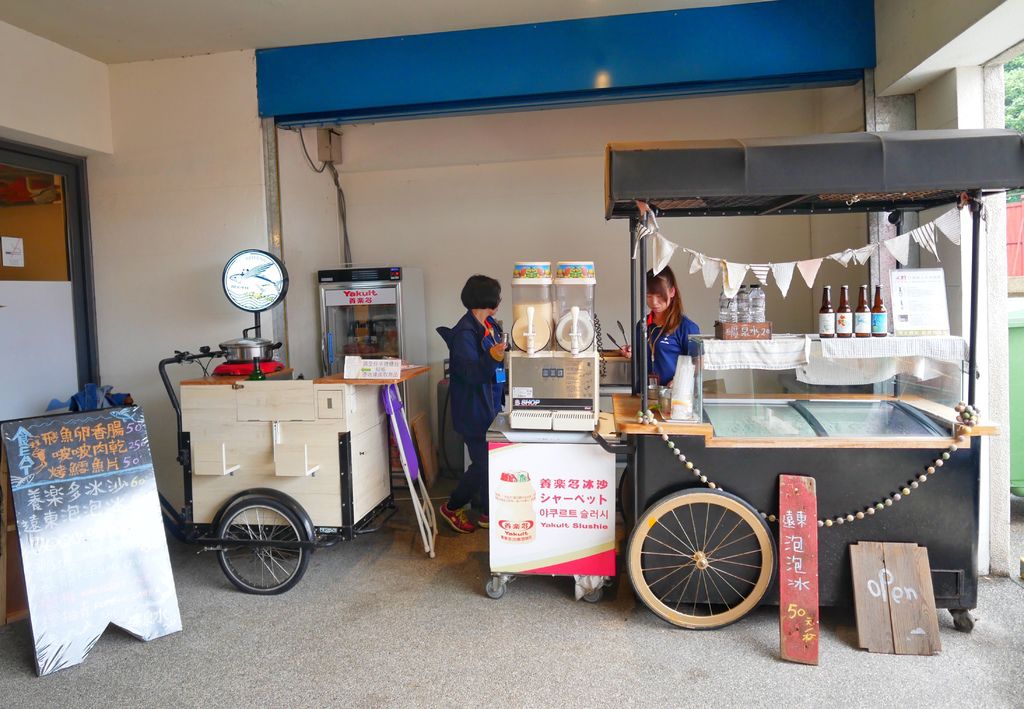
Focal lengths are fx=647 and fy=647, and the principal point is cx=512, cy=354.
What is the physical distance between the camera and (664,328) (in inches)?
142

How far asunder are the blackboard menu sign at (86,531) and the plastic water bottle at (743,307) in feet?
9.56

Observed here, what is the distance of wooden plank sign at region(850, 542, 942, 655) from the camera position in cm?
271

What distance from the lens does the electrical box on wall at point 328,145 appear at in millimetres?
5489

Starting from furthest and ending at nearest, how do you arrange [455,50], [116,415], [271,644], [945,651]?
Result: [455,50], [116,415], [271,644], [945,651]

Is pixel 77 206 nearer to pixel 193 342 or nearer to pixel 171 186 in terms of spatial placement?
pixel 171 186

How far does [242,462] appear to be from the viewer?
3.46 meters

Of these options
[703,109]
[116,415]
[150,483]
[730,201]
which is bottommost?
[150,483]

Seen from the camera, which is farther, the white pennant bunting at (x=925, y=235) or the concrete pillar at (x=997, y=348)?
the concrete pillar at (x=997, y=348)

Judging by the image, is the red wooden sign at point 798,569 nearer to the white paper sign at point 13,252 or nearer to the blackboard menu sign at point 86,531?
the blackboard menu sign at point 86,531

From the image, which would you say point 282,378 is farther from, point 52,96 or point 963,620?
point 963,620

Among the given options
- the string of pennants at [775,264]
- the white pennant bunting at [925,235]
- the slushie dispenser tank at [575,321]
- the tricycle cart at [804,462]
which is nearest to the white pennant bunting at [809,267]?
the string of pennants at [775,264]

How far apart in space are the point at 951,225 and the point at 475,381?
254cm

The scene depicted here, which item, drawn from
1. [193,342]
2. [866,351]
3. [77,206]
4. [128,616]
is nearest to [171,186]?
[77,206]

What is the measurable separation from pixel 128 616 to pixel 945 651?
357 centimetres
